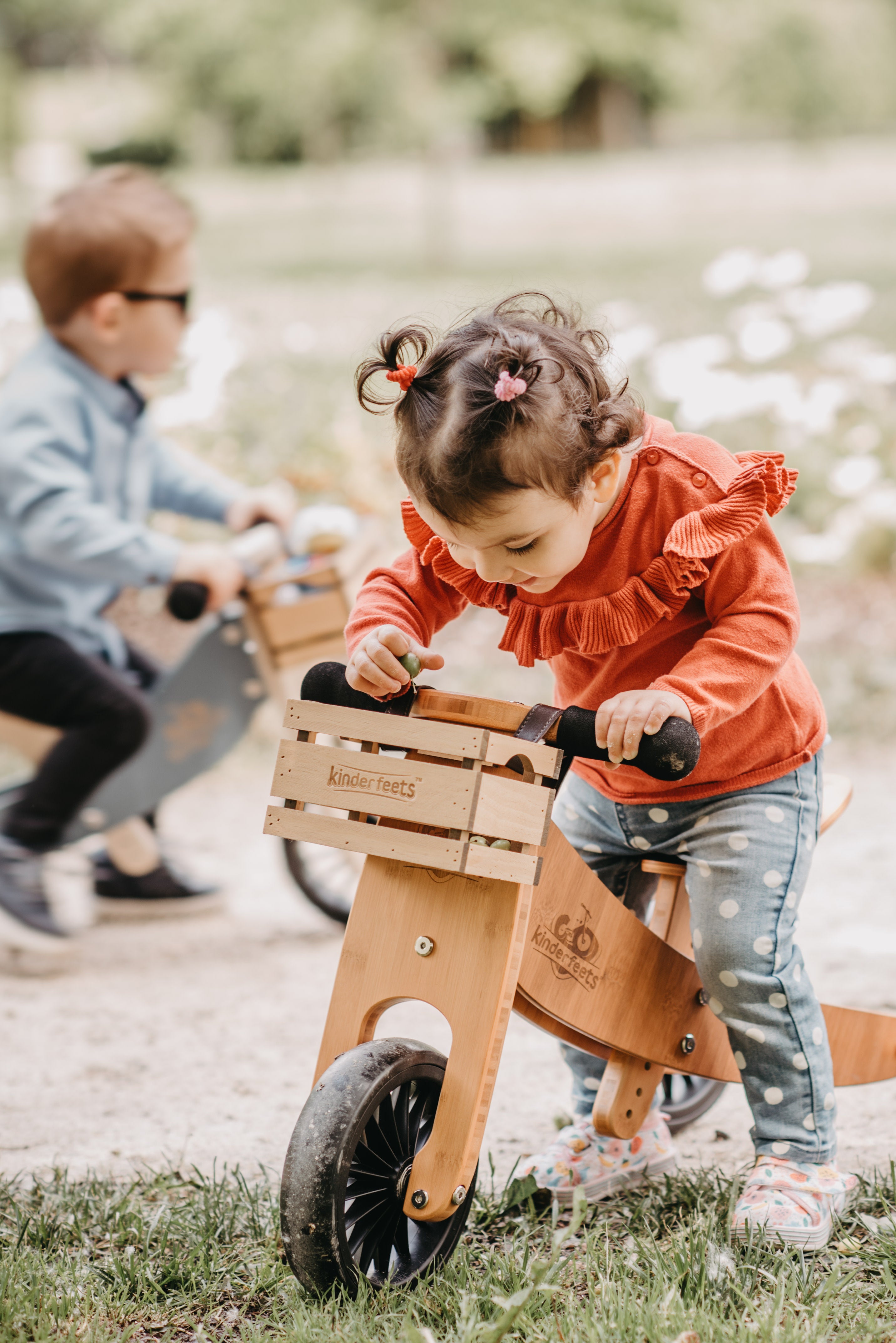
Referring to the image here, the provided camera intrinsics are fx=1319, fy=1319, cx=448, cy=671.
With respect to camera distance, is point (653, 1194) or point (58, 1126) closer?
point (653, 1194)

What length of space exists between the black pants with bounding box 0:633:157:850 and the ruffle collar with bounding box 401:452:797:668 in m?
1.73

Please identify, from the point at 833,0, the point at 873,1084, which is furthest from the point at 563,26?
the point at 873,1084

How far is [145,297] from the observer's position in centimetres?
363

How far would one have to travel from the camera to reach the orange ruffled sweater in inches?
74.9

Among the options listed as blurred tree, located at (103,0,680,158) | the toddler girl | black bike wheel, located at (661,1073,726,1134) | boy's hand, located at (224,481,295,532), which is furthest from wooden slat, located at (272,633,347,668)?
blurred tree, located at (103,0,680,158)

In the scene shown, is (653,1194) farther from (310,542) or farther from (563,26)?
(563,26)

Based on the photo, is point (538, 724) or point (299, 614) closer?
point (538, 724)

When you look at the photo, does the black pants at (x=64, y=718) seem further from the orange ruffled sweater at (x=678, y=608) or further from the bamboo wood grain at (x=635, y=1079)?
the bamboo wood grain at (x=635, y=1079)

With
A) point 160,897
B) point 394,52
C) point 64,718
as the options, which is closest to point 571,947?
point 64,718

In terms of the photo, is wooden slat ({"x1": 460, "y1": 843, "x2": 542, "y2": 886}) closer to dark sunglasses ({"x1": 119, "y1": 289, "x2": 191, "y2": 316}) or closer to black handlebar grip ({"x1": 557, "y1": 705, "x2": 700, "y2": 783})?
black handlebar grip ({"x1": 557, "y1": 705, "x2": 700, "y2": 783})

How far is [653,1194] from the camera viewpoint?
2.28 m

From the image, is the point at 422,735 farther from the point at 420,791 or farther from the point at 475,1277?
the point at 475,1277

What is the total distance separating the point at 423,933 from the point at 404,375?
0.79 metres

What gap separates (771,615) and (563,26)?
39.3ft
